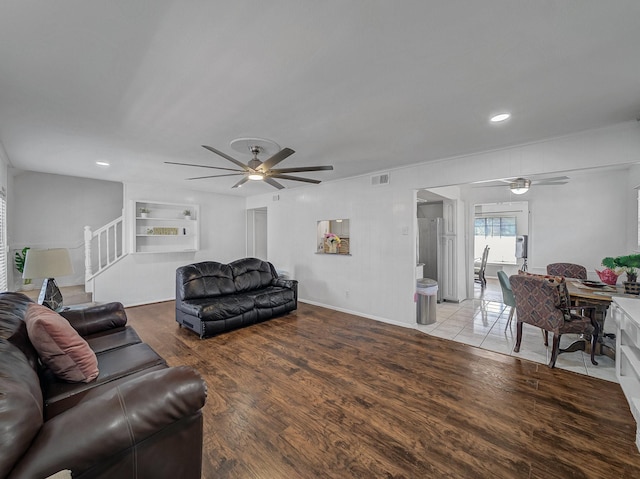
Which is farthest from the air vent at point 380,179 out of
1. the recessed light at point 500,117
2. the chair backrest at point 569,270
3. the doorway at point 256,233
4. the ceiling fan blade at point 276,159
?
the doorway at point 256,233

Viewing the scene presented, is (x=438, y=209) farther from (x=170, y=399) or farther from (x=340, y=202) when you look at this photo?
(x=170, y=399)

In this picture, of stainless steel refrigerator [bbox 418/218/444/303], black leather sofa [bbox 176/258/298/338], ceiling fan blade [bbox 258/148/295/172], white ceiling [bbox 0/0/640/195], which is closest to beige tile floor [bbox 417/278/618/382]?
stainless steel refrigerator [bbox 418/218/444/303]

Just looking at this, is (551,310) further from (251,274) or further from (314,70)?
(251,274)

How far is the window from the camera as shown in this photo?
25.4ft

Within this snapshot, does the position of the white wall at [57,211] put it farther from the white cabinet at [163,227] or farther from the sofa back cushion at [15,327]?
the sofa back cushion at [15,327]

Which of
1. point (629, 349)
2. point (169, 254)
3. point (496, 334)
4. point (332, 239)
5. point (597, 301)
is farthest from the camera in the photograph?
point (169, 254)

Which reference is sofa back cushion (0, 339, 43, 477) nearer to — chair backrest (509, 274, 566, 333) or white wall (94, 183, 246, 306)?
chair backrest (509, 274, 566, 333)

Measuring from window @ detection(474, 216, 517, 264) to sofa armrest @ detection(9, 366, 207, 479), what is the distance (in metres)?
8.87

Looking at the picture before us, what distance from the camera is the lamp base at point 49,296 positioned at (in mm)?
2598

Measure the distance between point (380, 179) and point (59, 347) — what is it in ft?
13.9

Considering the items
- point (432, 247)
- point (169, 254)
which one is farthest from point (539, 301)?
point (169, 254)

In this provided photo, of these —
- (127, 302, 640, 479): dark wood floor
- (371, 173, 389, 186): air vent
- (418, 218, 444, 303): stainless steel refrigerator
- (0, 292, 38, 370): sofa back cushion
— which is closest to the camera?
(0, 292, 38, 370): sofa back cushion

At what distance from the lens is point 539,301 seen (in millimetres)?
2984

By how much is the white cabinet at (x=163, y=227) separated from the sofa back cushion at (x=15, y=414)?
16.1ft
